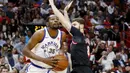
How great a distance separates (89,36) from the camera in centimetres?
1744

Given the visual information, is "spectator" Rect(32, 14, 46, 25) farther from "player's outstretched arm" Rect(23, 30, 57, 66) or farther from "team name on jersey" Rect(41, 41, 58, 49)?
"player's outstretched arm" Rect(23, 30, 57, 66)

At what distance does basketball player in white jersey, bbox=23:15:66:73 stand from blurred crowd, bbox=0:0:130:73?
529 cm

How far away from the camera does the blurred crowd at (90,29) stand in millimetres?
15203

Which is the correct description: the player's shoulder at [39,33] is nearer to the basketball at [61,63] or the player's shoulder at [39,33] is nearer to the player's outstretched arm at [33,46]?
the player's outstretched arm at [33,46]

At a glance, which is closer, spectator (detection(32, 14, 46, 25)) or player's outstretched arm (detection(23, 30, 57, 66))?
player's outstretched arm (detection(23, 30, 57, 66))

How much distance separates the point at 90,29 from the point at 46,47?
1010 cm

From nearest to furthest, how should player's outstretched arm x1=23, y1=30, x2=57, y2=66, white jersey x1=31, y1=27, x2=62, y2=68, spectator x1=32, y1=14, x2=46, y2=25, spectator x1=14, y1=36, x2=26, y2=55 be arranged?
player's outstretched arm x1=23, y1=30, x2=57, y2=66
white jersey x1=31, y1=27, x2=62, y2=68
spectator x1=14, y1=36, x2=26, y2=55
spectator x1=32, y1=14, x2=46, y2=25

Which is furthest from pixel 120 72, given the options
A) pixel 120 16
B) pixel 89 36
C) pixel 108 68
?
pixel 120 16

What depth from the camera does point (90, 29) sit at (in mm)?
18031

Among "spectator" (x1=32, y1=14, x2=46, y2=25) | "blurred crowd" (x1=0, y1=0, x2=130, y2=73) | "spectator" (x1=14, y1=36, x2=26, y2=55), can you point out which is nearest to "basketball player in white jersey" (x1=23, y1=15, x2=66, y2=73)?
"blurred crowd" (x1=0, y1=0, x2=130, y2=73)

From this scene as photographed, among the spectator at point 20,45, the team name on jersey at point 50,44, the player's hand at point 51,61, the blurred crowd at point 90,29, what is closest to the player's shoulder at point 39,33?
the team name on jersey at point 50,44

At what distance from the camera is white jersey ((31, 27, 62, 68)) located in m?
8.01

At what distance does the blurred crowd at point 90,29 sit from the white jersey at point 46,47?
5.31 metres

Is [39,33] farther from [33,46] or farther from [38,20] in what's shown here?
[38,20]
